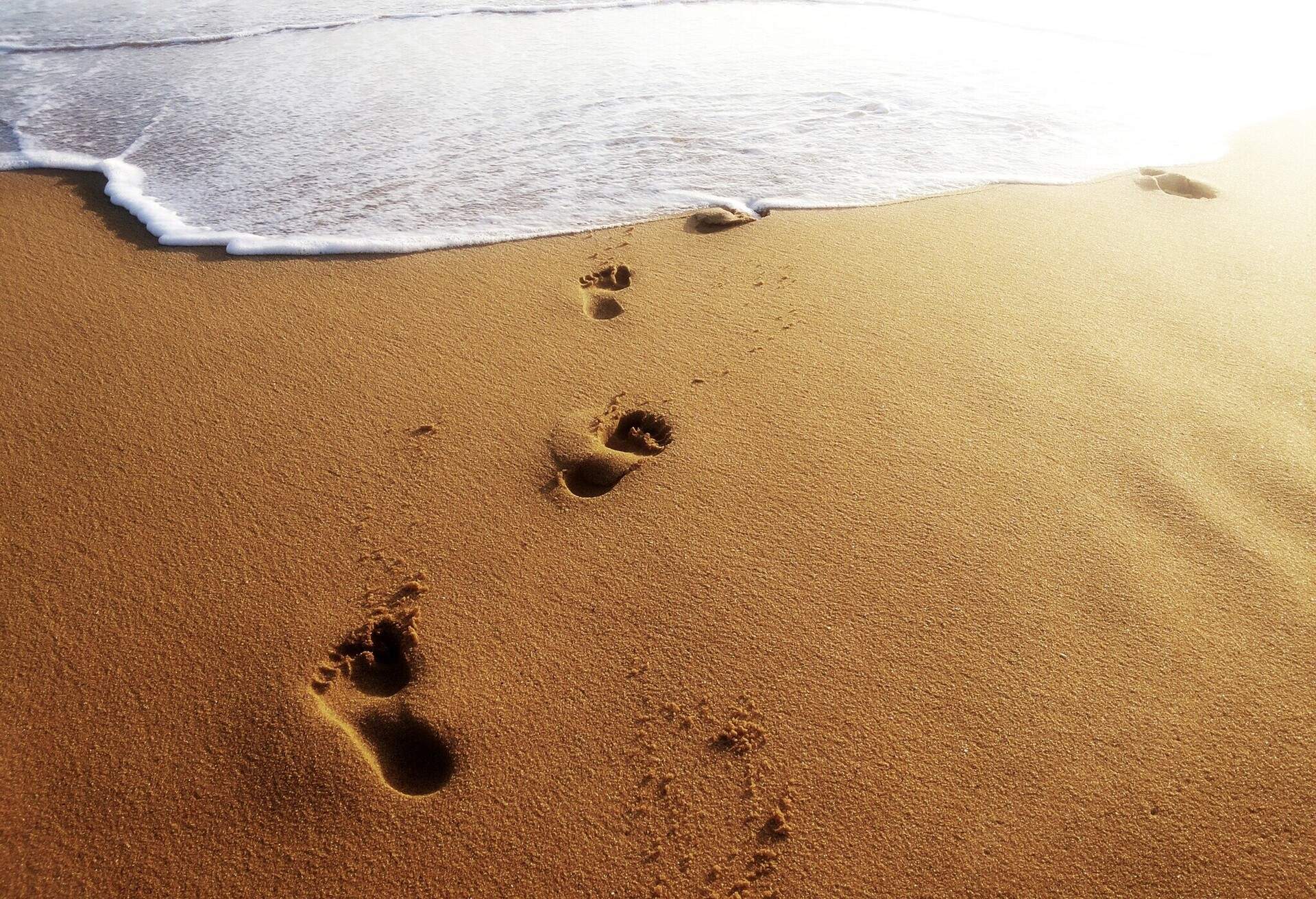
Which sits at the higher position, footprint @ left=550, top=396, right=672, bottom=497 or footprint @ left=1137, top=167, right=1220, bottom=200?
footprint @ left=1137, top=167, right=1220, bottom=200

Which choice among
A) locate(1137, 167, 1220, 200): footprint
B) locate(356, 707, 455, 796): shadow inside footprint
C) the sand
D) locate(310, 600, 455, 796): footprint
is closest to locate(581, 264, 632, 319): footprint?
the sand

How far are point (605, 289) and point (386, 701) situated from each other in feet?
5.75

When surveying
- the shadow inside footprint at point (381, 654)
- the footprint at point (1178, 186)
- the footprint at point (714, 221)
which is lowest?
the shadow inside footprint at point (381, 654)

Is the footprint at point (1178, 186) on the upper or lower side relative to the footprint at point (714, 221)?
upper

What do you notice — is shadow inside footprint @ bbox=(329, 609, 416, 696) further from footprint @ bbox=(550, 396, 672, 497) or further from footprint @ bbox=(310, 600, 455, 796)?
footprint @ bbox=(550, 396, 672, 497)

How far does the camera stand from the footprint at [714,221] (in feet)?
10.7

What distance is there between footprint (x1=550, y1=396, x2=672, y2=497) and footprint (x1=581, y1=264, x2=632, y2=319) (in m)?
0.56

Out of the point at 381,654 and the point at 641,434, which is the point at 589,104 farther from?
the point at 381,654

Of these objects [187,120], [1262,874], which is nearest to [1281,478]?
[1262,874]

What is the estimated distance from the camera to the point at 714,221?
3264mm

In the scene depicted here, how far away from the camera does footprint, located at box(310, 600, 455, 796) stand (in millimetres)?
1597

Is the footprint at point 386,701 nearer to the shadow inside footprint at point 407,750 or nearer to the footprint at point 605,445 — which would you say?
the shadow inside footprint at point 407,750

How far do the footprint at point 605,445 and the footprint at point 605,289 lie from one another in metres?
0.56

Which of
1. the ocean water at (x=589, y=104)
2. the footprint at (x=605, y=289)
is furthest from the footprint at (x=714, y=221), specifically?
the footprint at (x=605, y=289)
